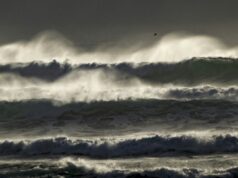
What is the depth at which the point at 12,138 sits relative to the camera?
77.0 ft

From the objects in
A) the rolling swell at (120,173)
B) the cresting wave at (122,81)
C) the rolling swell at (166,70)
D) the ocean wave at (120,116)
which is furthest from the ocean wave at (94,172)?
the rolling swell at (166,70)

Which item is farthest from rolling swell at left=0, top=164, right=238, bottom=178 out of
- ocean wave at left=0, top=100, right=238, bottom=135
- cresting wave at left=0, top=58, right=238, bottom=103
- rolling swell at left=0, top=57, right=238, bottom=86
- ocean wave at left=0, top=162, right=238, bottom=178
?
rolling swell at left=0, top=57, right=238, bottom=86

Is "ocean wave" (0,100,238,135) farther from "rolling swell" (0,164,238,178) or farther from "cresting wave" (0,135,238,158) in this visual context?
"rolling swell" (0,164,238,178)

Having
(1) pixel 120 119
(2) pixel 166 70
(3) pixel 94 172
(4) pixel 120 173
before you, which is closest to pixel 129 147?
(3) pixel 94 172

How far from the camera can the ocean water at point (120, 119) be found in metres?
19.0

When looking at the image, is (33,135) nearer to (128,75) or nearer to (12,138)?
(12,138)

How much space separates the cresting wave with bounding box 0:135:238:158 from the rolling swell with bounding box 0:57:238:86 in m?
9.45

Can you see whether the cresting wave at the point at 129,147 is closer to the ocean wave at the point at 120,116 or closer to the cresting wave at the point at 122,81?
the ocean wave at the point at 120,116

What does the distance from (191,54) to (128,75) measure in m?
4.03

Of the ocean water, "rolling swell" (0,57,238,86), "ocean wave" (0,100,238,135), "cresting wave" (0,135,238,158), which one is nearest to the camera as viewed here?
the ocean water

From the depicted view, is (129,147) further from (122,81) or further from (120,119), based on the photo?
(122,81)

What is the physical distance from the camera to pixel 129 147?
20922 mm

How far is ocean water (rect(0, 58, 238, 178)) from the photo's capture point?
62.5 ft

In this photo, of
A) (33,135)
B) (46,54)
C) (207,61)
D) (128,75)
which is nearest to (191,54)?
(207,61)
